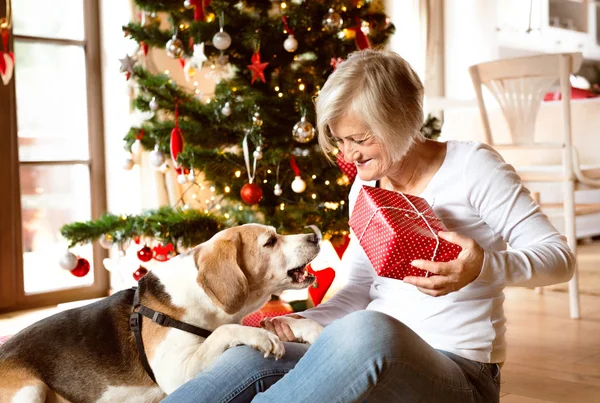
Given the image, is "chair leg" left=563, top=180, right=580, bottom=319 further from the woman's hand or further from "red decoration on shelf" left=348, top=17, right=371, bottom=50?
the woman's hand

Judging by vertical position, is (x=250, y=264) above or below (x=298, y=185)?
below

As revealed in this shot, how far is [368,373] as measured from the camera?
1.35 metres

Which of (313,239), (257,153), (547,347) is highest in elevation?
(257,153)

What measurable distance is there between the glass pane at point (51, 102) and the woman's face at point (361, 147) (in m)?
3.02

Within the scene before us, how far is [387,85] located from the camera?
164 cm

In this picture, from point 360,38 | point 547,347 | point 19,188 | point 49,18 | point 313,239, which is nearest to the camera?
point 313,239

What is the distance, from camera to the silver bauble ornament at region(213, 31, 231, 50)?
3.04 meters

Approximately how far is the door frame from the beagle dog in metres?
2.47

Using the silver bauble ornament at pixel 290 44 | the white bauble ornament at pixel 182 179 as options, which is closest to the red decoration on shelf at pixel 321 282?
the white bauble ornament at pixel 182 179

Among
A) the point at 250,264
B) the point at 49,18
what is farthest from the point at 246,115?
the point at 49,18

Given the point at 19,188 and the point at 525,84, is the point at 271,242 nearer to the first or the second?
the point at 525,84

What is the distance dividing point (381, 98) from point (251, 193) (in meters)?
1.58

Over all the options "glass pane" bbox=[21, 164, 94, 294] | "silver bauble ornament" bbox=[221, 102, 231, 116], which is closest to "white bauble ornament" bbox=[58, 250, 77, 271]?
"silver bauble ornament" bbox=[221, 102, 231, 116]

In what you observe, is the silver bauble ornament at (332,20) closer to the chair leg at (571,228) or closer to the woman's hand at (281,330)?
the chair leg at (571,228)
